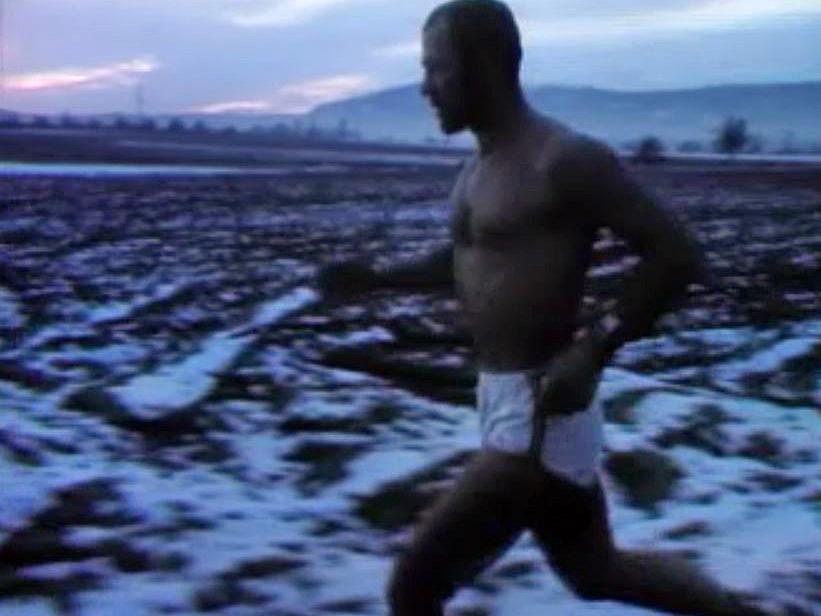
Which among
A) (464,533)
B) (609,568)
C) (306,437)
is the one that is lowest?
(306,437)

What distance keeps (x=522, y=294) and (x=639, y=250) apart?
10.3 inches

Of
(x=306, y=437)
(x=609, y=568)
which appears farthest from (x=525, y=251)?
(x=306, y=437)

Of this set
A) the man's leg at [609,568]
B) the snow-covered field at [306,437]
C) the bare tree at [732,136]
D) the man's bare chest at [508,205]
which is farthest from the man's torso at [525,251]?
the bare tree at [732,136]

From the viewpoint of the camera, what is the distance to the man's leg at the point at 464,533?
8.50ft

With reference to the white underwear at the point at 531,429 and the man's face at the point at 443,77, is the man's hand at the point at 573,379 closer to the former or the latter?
the white underwear at the point at 531,429

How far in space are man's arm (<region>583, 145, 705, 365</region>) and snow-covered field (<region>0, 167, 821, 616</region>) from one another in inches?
32.1

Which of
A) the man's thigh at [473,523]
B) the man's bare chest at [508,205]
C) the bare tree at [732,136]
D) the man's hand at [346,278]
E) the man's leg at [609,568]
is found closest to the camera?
the man's bare chest at [508,205]

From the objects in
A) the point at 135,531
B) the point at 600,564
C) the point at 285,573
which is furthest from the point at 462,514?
the point at 135,531

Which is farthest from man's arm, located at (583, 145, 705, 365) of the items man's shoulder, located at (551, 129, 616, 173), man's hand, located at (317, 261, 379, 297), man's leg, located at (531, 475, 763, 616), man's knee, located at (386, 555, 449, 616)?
man's hand, located at (317, 261, 379, 297)

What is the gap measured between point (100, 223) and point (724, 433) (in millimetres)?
14188

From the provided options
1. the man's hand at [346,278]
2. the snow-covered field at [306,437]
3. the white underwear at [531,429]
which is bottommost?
the snow-covered field at [306,437]

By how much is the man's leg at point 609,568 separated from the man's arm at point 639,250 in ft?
1.31

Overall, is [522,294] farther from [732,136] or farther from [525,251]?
[732,136]

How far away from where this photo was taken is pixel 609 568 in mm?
2779
